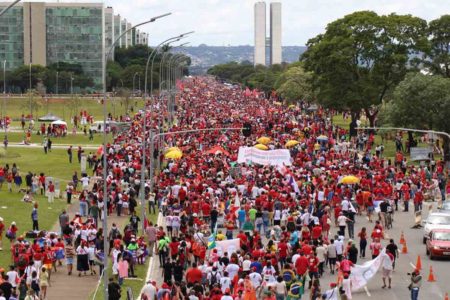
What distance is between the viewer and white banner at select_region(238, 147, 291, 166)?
162ft

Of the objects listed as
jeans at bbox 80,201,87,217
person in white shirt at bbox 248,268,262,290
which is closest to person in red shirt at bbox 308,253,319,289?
person in white shirt at bbox 248,268,262,290

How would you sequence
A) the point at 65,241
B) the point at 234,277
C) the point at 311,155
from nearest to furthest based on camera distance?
the point at 234,277, the point at 65,241, the point at 311,155

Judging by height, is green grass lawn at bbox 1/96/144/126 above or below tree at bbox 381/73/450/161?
below

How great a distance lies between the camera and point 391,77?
84750mm

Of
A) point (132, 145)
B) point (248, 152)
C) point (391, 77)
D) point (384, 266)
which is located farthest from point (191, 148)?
point (384, 266)

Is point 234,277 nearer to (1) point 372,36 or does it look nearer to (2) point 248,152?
(2) point 248,152

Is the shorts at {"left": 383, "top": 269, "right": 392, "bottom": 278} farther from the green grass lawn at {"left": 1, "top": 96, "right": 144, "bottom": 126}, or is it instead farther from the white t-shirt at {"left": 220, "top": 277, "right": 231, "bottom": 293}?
the green grass lawn at {"left": 1, "top": 96, "right": 144, "bottom": 126}

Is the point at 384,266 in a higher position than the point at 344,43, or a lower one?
lower

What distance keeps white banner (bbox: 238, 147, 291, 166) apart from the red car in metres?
16.8

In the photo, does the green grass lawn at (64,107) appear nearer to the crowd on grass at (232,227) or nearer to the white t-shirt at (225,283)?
the crowd on grass at (232,227)

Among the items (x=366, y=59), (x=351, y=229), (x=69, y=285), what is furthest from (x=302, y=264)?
(x=366, y=59)

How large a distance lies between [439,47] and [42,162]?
3727 centimetres

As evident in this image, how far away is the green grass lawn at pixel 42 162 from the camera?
59.3 metres

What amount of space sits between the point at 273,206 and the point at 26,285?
13.6m
